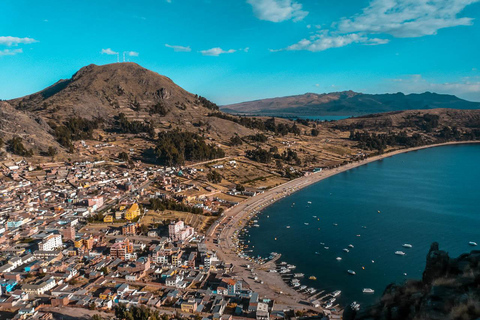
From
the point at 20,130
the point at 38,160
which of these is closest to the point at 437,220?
the point at 38,160

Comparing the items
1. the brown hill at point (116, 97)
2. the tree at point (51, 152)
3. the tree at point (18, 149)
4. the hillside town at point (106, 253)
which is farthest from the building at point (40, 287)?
the brown hill at point (116, 97)

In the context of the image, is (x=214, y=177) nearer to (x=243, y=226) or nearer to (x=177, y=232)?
(x=243, y=226)

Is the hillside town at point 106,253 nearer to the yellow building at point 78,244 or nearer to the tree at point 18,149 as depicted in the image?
the yellow building at point 78,244

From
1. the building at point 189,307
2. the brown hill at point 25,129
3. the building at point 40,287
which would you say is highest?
the brown hill at point 25,129

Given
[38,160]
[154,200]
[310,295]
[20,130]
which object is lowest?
[310,295]

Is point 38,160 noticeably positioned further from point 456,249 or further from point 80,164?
point 456,249
